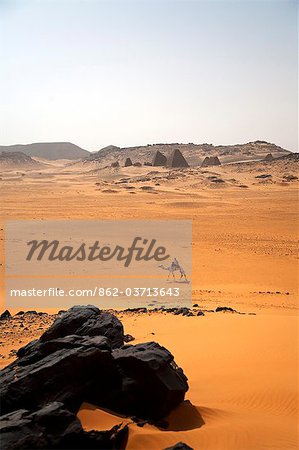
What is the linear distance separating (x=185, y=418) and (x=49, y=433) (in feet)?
6.60

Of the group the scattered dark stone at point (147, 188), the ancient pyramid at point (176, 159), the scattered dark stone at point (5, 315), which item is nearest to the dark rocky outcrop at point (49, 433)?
the scattered dark stone at point (5, 315)

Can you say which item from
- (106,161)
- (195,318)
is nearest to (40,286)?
(195,318)

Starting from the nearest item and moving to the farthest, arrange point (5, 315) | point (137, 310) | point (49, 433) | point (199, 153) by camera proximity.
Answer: point (49, 433), point (5, 315), point (137, 310), point (199, 153)

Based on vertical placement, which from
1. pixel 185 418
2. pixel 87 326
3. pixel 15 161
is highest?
pixel 15 161

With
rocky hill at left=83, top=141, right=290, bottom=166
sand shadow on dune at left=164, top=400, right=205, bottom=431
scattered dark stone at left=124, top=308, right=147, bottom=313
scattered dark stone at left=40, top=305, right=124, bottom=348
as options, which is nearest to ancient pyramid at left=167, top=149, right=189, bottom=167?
rocky hill at left=83, top=141, right=290, bottom=166

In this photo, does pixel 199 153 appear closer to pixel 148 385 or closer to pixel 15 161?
pixel 15 161

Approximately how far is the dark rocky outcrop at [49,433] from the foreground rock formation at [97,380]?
67cm

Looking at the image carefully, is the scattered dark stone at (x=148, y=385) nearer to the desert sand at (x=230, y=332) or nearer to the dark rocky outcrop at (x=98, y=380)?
the dark rocky outcrop at (x=98, y=380)

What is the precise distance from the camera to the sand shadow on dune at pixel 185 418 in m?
5.13

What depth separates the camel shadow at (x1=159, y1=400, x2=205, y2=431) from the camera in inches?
202

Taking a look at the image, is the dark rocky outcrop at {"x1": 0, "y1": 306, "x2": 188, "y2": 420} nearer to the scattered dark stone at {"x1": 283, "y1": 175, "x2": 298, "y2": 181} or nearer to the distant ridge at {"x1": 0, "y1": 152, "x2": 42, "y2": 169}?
the scattered dark stone at {"x1": 283, "y1": 175, "x2": 298, "y2": 181}

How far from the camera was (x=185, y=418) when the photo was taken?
5.36 meters

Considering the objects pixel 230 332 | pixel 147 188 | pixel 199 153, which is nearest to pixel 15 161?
pixel 199 153

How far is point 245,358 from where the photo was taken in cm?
781
